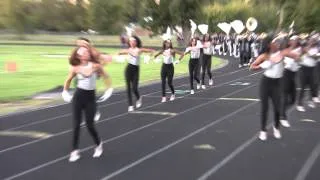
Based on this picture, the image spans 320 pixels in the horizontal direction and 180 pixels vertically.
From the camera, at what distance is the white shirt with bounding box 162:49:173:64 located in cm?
1669

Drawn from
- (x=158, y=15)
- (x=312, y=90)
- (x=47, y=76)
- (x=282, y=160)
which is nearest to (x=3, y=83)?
(x=47, y=76)

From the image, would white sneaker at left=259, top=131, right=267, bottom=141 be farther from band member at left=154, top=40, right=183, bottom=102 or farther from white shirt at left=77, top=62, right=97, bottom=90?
band member at left=154, top=40, right=183, bottom=102

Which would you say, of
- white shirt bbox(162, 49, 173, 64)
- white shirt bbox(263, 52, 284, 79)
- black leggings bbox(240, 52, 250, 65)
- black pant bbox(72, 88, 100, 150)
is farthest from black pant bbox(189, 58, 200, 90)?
black leggings bbox(240, 52, 250, 65)

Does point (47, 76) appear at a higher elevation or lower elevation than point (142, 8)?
lower

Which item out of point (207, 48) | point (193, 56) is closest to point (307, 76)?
point (193, 56)

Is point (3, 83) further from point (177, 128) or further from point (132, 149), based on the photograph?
point (132, 149)

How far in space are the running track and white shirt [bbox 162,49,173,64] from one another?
4.42 ft

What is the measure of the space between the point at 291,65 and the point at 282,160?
5.18m

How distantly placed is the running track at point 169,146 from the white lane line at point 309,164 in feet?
0.04

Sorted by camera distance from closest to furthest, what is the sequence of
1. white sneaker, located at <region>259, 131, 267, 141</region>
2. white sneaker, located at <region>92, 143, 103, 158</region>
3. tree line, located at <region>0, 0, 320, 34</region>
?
white sneaker, located at <region>92, 143, 103, 158</region> < white sneaker, located at <region>259, 131, 267, 141</region> < tree line, located at <region>0, 0, 320, 34</region>

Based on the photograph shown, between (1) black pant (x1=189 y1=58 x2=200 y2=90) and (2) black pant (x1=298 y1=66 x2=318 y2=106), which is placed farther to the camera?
(1) black pant (x1=189 y1=58 x2=200 y2=90)

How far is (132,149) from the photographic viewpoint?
10.1 m

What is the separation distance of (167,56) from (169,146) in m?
6.76

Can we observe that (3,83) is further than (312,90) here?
Yes
